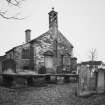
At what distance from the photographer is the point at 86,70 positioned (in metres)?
7.61

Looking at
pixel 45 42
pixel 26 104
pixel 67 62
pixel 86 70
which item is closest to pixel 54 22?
pixel 45 42

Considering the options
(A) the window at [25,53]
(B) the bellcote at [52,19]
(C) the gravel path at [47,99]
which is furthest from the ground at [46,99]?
(B) the bellcote at [52,19]

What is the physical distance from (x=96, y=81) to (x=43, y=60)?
1259 cm

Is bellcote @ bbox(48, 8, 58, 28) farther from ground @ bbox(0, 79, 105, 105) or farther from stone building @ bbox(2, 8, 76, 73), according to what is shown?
ground @ bbox(0, 79, 105, 105)

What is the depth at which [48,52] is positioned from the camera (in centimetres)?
2022

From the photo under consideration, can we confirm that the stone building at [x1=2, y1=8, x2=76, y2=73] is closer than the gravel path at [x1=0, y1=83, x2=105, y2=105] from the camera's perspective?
No

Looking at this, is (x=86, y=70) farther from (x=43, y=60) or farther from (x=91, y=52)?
(x=91, y=52)

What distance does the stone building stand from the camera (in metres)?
19.2

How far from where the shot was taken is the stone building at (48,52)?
62.9 feet

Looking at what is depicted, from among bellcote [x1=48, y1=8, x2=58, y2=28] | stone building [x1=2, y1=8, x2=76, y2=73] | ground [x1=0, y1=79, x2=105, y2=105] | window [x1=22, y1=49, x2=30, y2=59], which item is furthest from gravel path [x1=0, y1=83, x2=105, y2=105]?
bellcote [x1=48, y1=8, x2=58, y2=28]

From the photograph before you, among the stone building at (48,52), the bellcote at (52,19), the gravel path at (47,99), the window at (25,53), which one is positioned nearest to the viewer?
the gravel path at (47,99)

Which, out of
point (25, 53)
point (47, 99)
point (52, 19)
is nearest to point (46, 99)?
point (47, 99)

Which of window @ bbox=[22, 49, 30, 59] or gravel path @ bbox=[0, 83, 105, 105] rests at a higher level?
window @ bbox=[22, 49, 30, 59]

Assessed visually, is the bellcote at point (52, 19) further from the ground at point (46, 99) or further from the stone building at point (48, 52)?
the ground at point (46, 99)
